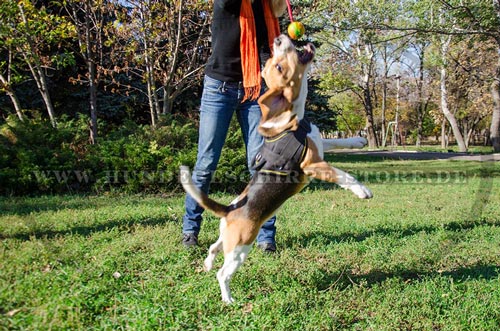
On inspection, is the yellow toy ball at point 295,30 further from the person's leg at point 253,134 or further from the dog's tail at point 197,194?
the dog's tail at point 197,194

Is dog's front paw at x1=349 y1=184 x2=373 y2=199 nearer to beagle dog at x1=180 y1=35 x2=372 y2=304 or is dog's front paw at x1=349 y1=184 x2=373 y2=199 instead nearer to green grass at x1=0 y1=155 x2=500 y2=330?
beagle dog at x1=180 y1=35 x2=372 y2=304

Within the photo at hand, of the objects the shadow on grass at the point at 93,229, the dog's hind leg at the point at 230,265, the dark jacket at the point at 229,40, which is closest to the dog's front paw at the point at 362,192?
the dog's hind leg at the point at 230,265

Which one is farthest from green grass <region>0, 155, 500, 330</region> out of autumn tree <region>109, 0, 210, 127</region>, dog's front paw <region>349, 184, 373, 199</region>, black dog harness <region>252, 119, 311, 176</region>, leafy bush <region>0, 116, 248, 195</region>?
autumn tree <region>109, 0, 210, 127</region>

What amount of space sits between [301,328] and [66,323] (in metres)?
1.49

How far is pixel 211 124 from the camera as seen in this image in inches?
145

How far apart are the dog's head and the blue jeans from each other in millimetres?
883

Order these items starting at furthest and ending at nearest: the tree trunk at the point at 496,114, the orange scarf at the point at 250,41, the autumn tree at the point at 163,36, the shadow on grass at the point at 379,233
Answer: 1. the tree trunk at the point at 496,114
2. the autumn tree at the point at 163,36
3. the shadow on grass at the point at 379,233
4. the orange scarf at the point at 250,41

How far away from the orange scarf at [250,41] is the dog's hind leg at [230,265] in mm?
1417

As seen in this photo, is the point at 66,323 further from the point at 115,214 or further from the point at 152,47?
the point at 152,47

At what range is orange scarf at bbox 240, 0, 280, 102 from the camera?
10.6 feet

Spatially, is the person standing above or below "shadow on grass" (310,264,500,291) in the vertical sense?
above

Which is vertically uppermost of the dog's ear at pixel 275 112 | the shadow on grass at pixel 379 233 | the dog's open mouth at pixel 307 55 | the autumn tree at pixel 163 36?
the autumn tree at pixel 163 36

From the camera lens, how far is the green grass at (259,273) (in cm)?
265

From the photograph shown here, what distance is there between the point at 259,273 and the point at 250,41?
6.46ft
